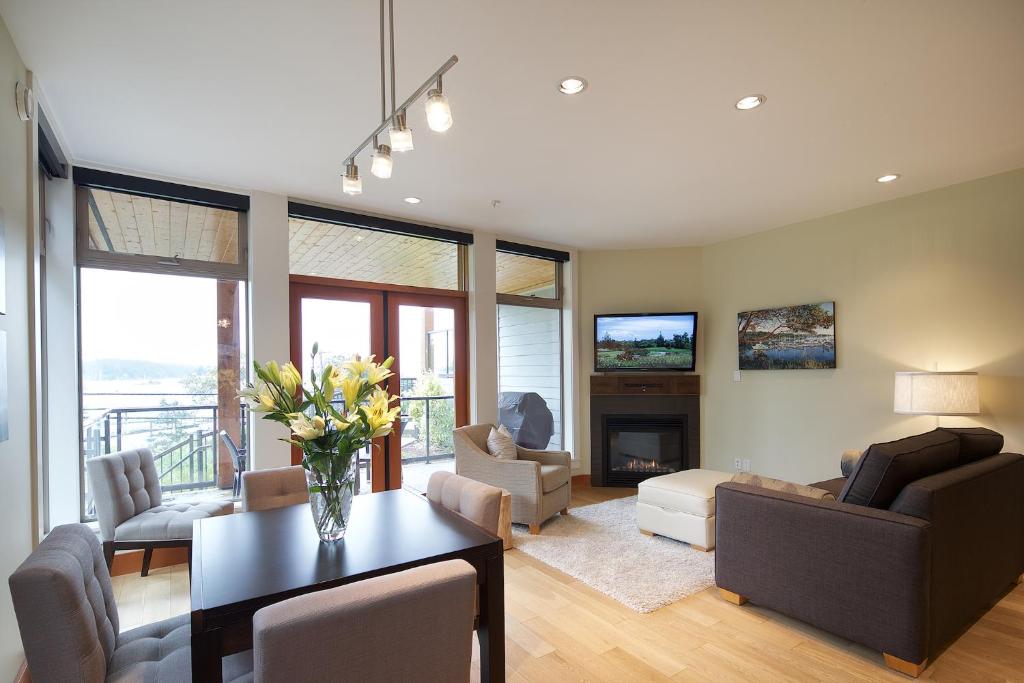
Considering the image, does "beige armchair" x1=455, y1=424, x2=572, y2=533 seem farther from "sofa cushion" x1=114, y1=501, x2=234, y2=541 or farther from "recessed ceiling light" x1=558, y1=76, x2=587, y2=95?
"recessed ceiling light" x1=558, y1=76, x2=587, y2=95

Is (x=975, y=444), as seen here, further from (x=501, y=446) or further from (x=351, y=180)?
(x=351, y=180)

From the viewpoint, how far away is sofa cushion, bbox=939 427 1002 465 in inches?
110

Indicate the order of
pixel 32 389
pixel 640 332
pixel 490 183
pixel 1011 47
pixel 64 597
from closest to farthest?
pixel 64 597, pixel 1011 47, pixel 32 389, pixel 490 183, pixel 640 332

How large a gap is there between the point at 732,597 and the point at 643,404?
2.99 m

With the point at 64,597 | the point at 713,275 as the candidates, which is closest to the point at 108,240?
the point at 64,597

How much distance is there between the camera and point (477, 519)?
207 cm

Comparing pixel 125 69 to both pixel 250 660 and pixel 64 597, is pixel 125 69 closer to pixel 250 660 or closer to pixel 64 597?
pixel 64 597

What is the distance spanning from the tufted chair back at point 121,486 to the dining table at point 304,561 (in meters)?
1.40

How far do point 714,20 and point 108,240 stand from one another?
387cm

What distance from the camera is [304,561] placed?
1646 millimetres

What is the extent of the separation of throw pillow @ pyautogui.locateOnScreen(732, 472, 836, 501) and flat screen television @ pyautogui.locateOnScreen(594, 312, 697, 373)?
8.98 ft

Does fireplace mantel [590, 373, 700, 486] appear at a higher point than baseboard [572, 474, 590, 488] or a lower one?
higher

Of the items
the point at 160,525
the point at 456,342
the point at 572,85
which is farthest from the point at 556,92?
the point at 160,525

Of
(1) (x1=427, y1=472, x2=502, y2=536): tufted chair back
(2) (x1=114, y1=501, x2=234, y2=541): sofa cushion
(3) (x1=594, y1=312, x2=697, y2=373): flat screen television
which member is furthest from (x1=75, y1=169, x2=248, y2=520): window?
(3) (x1=594, y1=312, x2=697, y2=373): flat screen television
